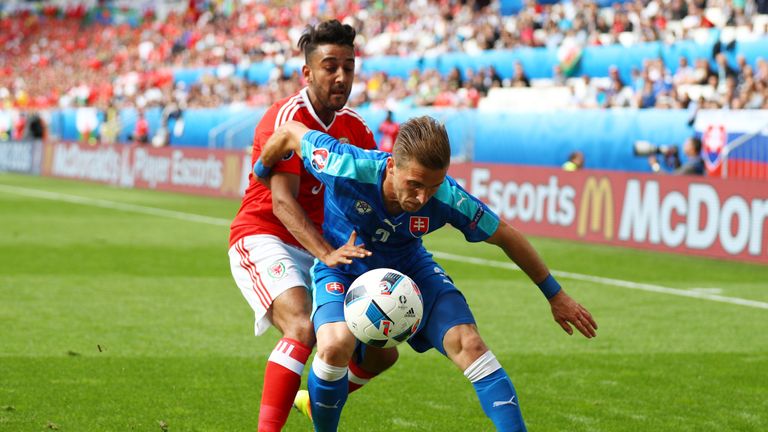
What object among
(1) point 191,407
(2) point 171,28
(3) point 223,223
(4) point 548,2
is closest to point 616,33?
(4) point 548,2

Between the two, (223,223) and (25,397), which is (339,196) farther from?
(223,223)

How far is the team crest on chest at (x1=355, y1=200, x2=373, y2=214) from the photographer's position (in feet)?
16.1

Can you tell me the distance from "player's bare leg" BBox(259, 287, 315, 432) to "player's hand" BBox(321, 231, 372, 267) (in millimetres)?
422

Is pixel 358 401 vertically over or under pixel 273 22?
under

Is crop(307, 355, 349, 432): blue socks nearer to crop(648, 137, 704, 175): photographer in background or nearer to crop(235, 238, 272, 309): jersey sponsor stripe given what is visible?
crop(235, 238, 272, 309): jersey sponsor stripe

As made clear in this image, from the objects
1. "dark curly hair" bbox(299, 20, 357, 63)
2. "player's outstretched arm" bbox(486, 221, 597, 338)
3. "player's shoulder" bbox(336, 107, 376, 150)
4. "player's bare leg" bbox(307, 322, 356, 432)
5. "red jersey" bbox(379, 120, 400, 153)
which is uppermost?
"dark curly hair" bbox(299, 20, 357, 63)

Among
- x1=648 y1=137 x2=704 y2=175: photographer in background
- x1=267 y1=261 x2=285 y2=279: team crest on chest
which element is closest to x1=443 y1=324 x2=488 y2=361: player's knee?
x1=267 y1=261 x2=285 y2=279: team crest on chest

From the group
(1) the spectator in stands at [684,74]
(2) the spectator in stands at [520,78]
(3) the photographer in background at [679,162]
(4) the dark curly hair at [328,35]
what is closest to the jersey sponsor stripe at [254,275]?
(4) the dark curly hair at [328,35]

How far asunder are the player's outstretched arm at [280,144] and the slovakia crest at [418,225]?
637 mm

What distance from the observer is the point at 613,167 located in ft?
67.8

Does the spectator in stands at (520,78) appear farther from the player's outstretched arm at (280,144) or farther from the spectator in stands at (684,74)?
the player's outstretched arm at (280,144)

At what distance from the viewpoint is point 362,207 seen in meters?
4.93

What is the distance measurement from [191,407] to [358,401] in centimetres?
96

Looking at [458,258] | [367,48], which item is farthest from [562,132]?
[367,48]
